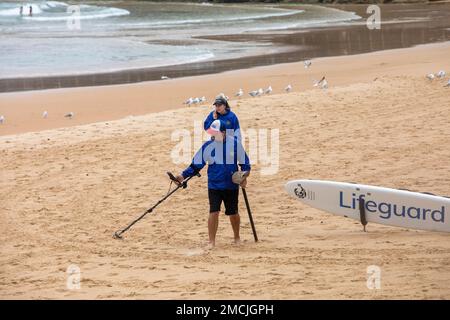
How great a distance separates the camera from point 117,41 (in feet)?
111

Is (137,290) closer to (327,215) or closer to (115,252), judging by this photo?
(115,252)

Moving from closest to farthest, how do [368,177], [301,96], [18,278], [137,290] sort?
[137,290] < [18,278] < [368,177] < [301,96]

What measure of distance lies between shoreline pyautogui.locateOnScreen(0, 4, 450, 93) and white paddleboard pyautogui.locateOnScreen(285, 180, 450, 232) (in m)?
12.6

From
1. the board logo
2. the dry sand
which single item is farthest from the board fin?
the board logo

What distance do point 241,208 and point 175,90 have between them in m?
9.95

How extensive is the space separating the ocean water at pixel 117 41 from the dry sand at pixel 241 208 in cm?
867

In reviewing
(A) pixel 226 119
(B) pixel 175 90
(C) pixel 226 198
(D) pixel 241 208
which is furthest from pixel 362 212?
(B) pixel 175 90

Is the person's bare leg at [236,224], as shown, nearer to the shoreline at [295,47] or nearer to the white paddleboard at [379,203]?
the white paddleboard at [379,203]

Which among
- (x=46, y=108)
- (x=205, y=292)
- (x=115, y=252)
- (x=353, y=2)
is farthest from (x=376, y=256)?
(x=353, y=2)

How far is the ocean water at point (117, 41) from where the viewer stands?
25.8 m

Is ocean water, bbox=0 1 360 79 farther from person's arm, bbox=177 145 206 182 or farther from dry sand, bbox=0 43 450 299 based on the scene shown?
person's arm, bbox=177 145 206 182

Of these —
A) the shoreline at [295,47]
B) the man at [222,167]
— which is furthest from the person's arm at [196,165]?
the shoreline at [295,47]

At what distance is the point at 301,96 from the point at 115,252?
8.13 metres
